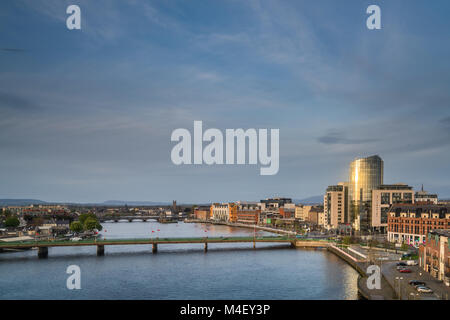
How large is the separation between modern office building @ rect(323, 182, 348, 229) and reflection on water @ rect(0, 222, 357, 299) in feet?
83.4

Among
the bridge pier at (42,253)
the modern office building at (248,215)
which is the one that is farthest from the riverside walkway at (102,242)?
the modern office building at (248,215)

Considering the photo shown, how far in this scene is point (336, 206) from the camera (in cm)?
6619

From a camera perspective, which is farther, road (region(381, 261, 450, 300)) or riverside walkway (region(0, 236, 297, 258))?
riverside walkway (region(0, 236, 297, 258))

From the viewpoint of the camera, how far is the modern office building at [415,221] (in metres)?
40.3

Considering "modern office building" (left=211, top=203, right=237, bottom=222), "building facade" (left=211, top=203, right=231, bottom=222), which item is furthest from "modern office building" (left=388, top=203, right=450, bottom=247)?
"building facade" (left=211, top=203, right=231, bottom=222)

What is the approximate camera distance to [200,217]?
123 metres

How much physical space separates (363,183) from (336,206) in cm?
539

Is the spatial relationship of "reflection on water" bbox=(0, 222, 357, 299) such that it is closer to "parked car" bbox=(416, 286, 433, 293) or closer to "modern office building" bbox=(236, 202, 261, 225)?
"parked car" bbox=(416, 286, 433, 293)

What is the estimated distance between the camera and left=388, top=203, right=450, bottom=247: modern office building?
40344mm

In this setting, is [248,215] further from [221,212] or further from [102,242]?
[102,242]

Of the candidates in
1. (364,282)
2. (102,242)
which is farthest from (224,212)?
(364,282)

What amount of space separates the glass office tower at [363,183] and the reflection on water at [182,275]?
24.2 metres
